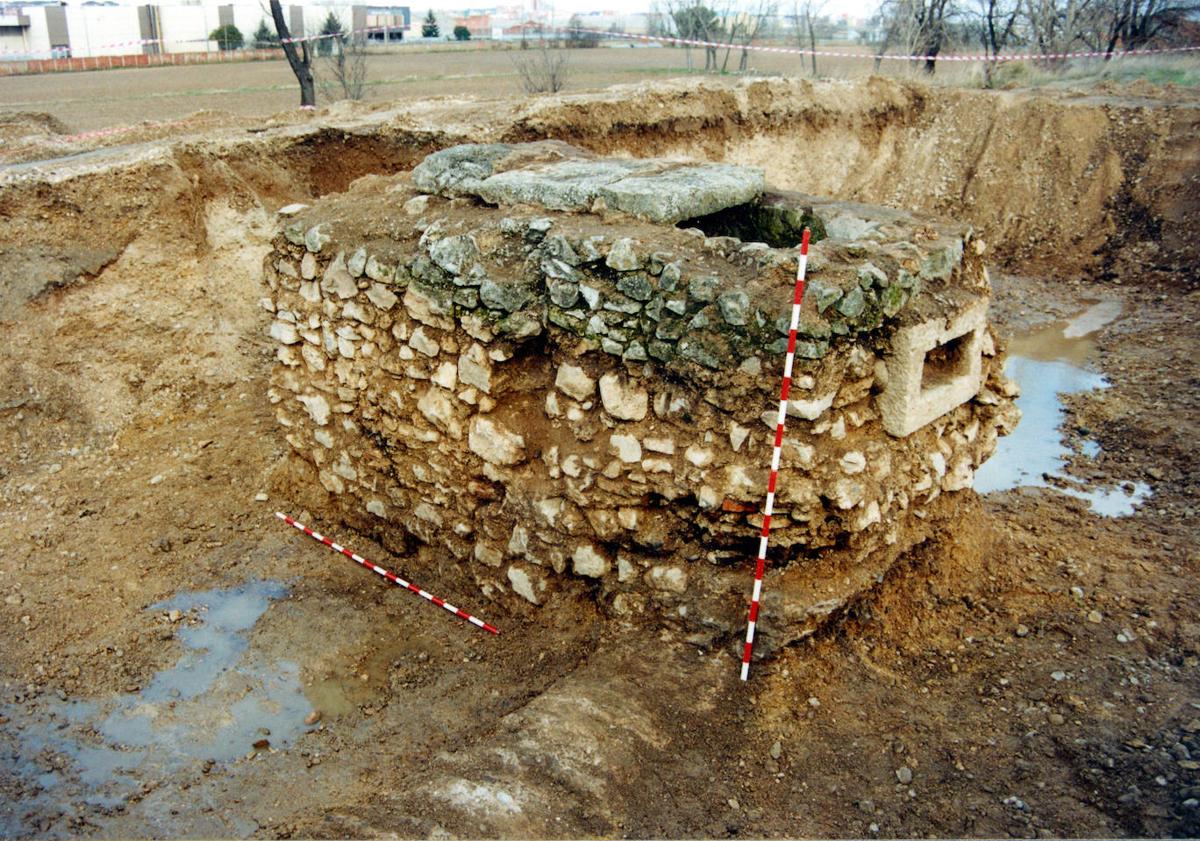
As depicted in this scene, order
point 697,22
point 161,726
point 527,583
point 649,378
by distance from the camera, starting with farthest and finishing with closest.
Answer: point 697,22
point 527,583
point 161,726
point 649,378

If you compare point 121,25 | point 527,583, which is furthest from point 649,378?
point 121,25

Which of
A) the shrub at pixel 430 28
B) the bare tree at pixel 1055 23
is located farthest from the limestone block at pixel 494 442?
the shrub at pixel 430 28

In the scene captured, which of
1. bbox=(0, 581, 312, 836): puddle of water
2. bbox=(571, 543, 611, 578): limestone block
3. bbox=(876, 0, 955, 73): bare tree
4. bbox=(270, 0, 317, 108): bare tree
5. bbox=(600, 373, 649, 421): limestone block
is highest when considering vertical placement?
bbox=(876, 0, 955, 73): bare tree

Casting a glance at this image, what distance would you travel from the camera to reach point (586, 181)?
529 cm

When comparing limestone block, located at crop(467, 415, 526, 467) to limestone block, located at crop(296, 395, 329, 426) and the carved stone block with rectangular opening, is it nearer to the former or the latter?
limestone block, located at crop(296, 395, 329, 426)

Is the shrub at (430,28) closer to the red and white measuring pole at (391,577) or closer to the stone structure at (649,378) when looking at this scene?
the stone structure at (649,378)

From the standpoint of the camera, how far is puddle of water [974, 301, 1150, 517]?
7.18 metres

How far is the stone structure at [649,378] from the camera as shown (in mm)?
4262

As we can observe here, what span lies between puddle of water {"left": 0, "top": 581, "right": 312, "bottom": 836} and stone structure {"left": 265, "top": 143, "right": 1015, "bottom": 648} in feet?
4.02

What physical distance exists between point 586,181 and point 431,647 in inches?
109

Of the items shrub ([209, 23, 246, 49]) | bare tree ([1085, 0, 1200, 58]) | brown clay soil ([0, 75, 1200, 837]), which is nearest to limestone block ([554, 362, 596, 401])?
brown clay soil ([0, 75, 1200, 837])

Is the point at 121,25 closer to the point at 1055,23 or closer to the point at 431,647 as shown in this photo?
the point at 1055,23

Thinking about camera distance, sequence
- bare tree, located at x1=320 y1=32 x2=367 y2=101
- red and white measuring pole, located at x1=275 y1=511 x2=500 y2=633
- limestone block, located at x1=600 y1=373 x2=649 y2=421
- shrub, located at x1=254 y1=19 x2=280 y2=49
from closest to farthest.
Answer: limestone block, located at x1=600 y1=373 x2=649 y2=421
red and white measuring pole, located at x1=275 y1=511 x2=500 y2=633
bare tree, located at x1=320 y1=32 x2=367 y2=101
shrub, located at x1=254 y1=19 x2=280 y2=49

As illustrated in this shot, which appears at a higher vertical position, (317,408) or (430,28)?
(430,28)
